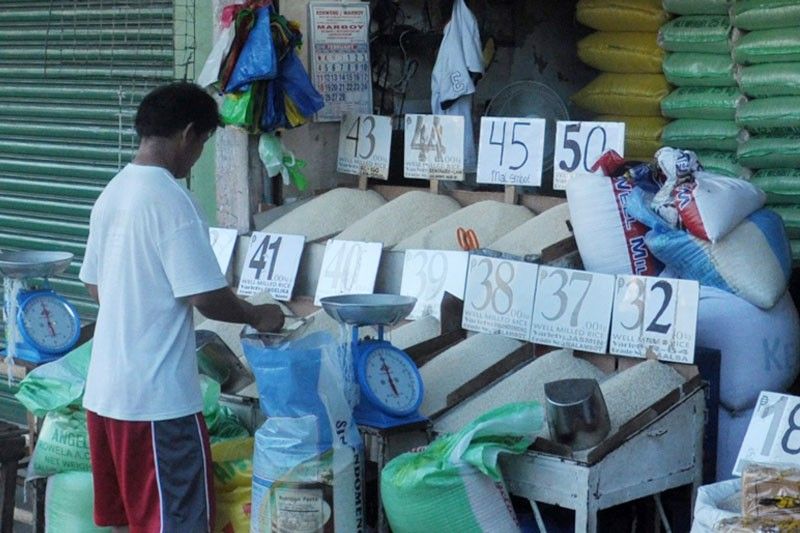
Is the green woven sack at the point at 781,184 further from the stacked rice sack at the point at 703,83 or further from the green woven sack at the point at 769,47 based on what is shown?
the green woven sack at the point at 769,47

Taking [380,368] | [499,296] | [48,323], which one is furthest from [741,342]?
[48,323]

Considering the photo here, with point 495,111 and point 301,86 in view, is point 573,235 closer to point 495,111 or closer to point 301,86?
point 301,86

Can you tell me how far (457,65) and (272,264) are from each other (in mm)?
1617

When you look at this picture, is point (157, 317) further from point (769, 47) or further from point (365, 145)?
point (769, 47)

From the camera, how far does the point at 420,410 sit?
3.89 m

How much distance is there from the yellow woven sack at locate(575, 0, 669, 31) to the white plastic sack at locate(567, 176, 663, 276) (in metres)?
2.29

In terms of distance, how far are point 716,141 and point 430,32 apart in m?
1.53

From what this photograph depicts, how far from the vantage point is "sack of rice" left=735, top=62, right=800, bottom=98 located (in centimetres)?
566

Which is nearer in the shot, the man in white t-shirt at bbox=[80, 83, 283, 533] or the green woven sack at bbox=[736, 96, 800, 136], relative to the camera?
the man in white t-shirt at bbox=[80, 83, 283, 533]

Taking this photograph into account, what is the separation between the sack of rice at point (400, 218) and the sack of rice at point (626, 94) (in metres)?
1.62

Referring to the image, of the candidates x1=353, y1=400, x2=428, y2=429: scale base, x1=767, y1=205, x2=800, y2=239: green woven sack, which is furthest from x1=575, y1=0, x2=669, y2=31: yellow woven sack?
x1=353, y1=400, x2=428, y2=429: scale base

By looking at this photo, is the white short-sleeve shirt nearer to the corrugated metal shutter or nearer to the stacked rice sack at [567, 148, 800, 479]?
the stacked rice sack at [567, 148, 800, 479]

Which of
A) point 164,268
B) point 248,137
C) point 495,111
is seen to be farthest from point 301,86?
point 164,268

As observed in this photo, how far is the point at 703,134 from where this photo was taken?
6.21 m
